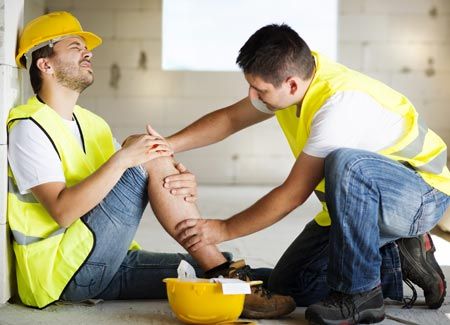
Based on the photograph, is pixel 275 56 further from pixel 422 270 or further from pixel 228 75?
pixel 228 75

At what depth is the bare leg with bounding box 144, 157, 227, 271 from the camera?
2465mm

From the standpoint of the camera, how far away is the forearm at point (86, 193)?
94.3 inches

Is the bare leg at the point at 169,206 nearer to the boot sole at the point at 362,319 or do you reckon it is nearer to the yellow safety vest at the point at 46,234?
the yellow safety vest at the point at 46,234

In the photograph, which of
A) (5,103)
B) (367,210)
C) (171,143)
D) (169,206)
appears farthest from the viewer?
(171,143)

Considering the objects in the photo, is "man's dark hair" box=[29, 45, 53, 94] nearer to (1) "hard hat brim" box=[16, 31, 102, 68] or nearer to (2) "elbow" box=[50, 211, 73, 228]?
(1) "hard hat brim" box=[16, 31, 102, 68]

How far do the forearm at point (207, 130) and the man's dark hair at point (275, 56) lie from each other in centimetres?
48

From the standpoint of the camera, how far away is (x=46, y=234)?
256cm

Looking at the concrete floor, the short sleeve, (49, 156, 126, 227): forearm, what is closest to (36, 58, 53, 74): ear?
the short sleeve

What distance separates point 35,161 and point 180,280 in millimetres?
598

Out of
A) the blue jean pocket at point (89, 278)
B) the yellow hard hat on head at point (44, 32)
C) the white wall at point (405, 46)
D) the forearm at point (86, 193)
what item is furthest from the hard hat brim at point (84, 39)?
the white wall at point (405, 46)

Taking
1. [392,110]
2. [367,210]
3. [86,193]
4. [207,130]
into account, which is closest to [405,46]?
[207,130]

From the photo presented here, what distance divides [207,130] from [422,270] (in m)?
0.91

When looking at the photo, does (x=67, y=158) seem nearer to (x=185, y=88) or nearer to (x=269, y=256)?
(x=269, y=256)

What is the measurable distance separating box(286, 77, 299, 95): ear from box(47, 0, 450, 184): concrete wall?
6847mm
